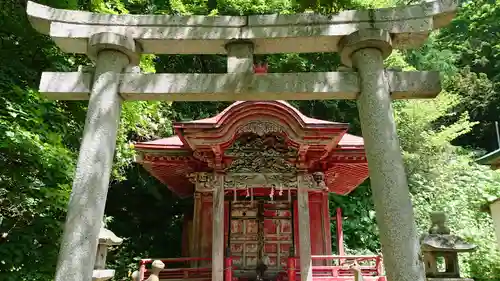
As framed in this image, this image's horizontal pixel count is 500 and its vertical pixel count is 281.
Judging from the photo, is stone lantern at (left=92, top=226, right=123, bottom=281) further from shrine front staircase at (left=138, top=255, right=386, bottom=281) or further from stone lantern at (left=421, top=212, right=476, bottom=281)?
stone lantern at (left=421, top=212, right=476, bottom=281)

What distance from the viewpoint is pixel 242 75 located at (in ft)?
13.1

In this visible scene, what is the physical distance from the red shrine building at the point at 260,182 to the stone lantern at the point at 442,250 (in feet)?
5.46

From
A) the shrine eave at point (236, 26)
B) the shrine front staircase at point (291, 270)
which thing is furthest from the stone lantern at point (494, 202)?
the shrine eave at point (236, 26)

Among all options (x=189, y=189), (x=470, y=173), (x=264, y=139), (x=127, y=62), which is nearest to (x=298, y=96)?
(x=127, y=62)

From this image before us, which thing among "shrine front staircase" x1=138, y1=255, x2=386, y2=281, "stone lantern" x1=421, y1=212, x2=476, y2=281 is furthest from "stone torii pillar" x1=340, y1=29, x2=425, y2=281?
"shrine front staircase" x1=138, y1=255, x2=386, y2=281

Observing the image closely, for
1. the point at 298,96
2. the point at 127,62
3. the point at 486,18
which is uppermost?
the point at 486,18

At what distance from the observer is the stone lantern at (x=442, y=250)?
4.88m

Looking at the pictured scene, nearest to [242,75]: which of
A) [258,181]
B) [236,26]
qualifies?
[236,26]

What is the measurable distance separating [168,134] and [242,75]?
792 cm

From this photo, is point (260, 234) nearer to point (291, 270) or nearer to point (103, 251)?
point (291, 270)

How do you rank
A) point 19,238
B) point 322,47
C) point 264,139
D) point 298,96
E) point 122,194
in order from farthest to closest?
point 122,194 → point 264,139 → point 19,238 → point 322,47 → point 298,96

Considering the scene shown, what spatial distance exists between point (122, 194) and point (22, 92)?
8960mm

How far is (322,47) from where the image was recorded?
171 inches

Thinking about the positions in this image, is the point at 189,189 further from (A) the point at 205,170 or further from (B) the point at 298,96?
(B) the point at 298,96
